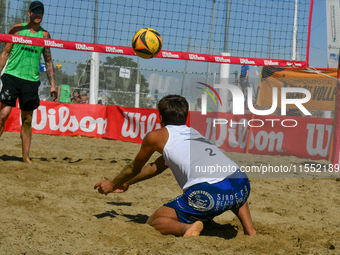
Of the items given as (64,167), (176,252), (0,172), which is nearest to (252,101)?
(64,167)

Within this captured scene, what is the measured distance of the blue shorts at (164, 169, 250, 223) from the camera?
2.15m

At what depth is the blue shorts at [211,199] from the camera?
215 centimetres

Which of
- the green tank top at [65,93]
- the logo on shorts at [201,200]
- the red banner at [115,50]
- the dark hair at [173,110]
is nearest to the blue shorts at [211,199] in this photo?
the logo on shorts at [201,200]

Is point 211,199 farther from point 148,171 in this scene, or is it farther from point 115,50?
point 115,50

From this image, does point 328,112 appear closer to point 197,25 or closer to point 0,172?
point 197,25

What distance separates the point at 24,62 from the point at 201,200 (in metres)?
3.13

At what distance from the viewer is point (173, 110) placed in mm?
2402

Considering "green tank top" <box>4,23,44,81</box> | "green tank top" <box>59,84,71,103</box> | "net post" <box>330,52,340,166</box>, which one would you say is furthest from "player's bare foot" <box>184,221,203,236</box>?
"green tank top" <box>59,84,71,103</box>

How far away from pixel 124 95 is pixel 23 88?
5.79 metres

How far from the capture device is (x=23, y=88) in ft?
13.8

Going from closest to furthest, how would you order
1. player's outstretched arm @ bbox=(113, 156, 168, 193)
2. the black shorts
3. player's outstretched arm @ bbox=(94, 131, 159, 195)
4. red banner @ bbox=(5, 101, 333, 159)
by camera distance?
player's outstretched arm @ bbox=(94, 131, 159, 195), player's outstretched arm @ bbox=(113, 156, 168, 193), the black shorts, red banner @ bbox=(5, 101, 333, 159)

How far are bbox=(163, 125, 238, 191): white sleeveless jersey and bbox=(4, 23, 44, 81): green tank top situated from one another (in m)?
2.61

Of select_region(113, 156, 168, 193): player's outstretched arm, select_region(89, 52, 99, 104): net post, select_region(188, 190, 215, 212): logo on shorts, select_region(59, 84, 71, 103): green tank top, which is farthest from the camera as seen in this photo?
select_region(59, 84, 71, 103): green tank top

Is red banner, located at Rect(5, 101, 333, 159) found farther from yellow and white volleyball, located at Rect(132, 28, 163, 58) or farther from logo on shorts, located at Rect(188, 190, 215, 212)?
logo on shorts, located at Rect(188, 190, 215, 212)
